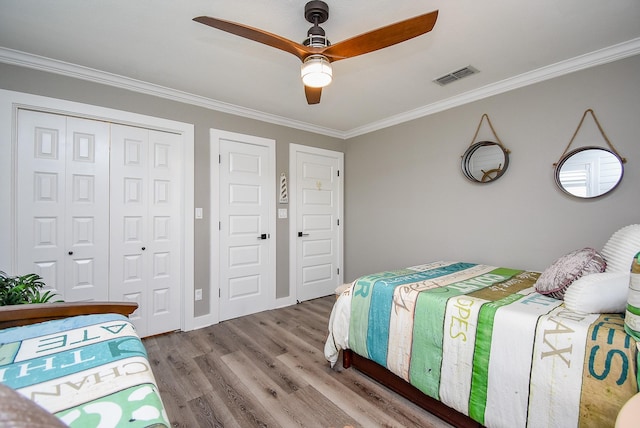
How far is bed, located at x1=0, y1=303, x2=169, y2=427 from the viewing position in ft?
2.54

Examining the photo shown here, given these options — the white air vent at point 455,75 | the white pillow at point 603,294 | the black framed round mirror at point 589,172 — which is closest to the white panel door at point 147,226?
the white air vent at point 455,75

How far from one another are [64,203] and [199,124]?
142 cm

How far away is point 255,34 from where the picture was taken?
4.98 ft

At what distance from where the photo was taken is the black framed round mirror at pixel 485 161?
2.78 metres

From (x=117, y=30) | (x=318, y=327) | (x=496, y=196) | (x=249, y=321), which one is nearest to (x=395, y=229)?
(x=496, y=196)

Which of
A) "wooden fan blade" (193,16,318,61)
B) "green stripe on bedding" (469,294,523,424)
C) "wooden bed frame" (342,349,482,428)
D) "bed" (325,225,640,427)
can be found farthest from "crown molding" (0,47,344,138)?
"green stripe on bedding" (469,294,523,424)

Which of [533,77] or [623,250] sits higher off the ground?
[533,77]

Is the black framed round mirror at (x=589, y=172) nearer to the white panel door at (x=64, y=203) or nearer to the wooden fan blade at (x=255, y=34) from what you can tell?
the wooden fan blade at (x=255, y=34)

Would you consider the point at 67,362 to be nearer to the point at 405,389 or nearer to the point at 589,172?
the point at 405,389

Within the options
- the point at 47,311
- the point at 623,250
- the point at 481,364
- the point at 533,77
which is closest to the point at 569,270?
the point at 623,250

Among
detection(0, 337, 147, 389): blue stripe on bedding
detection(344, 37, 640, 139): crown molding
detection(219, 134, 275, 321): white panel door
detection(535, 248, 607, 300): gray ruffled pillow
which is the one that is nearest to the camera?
detection(0, 337, 147, 389): blue stripe on bedding

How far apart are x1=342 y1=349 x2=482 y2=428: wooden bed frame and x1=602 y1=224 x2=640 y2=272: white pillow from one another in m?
1.14

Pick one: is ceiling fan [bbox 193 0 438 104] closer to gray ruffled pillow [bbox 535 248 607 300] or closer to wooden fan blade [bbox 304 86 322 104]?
wooden fan blade [bbox 304 86 322 104]

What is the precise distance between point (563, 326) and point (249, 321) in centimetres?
282
